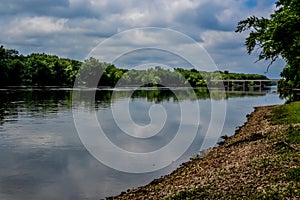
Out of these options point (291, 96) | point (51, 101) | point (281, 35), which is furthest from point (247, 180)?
point (291, 96)

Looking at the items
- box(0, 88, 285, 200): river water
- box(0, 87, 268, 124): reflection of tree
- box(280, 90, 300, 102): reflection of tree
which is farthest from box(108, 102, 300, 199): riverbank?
box(280, 90, 300, 102): reflection of tree

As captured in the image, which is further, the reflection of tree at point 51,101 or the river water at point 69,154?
the reflection of tree at point 51,101

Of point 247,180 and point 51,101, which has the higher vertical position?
point 247,180

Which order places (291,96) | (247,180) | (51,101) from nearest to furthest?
(247,180), (51,101), (291,96)

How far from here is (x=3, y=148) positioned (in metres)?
31.0

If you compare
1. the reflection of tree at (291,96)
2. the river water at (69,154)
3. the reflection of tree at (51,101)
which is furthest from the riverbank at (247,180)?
the reflection of tree at (291,96)

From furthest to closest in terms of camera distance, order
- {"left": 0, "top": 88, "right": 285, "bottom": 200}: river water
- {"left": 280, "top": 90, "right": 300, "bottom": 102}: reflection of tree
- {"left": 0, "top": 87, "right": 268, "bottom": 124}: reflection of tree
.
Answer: {"left": 280, "top": 90, "right": 300, "bottom": 102}: reflection of tree < {"left": 0, "top": 87, "right": 268, "bottom": 124}: reflection of tree < {"left": 0, "top": 88, "right": 285, "bottom": 200}: river water

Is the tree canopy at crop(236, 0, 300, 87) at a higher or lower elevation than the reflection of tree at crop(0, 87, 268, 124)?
higher

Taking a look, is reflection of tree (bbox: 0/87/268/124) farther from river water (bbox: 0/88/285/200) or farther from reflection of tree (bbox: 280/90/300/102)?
reflection of tree (bbox: 280/90/300/102)

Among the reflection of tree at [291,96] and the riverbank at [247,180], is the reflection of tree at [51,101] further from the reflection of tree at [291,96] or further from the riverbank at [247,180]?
the riverbank at [247,180]

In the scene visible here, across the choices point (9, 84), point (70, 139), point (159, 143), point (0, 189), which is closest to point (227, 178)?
point (0, 189)

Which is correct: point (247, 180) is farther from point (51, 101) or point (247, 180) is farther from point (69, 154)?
point (51, 101)

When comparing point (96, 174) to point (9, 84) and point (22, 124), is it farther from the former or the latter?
point (9, 84)

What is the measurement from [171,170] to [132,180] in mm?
3439
